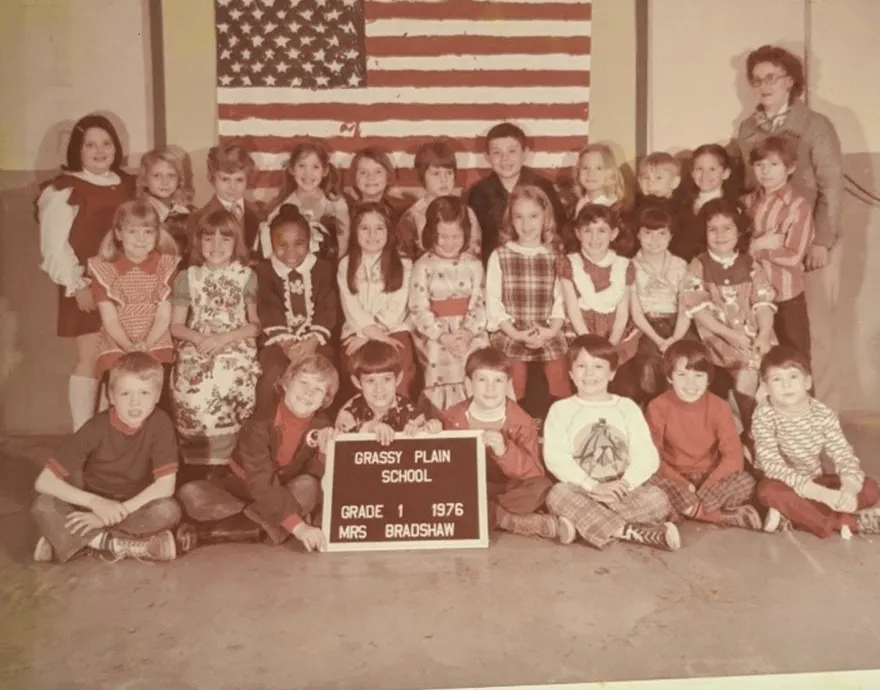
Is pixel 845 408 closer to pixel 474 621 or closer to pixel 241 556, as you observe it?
pixel 474 621

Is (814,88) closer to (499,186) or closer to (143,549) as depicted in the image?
(499,186)

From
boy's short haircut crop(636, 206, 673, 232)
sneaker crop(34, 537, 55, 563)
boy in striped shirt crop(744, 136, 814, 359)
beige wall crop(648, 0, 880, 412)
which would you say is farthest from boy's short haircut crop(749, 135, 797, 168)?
sneaker crop(34, 537, 55, 563)

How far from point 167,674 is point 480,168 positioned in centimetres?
184

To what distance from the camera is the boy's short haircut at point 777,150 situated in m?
2.97

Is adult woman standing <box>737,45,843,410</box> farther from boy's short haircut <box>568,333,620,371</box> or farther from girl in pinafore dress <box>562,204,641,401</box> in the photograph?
boy's short haircut <box>568,333,620,371</box>

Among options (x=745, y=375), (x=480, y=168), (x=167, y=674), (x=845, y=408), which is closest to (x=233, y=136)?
(x=480, y=168)

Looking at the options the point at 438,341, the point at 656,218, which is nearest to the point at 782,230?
the point at 656,218

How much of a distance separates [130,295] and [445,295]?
102 centimetres

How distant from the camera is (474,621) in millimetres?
2268

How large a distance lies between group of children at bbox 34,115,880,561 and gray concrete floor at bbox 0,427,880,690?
0.11 metres

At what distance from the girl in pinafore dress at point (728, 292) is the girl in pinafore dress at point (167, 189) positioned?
170 centimetres

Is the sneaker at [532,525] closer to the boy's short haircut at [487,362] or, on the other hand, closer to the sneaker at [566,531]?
the sneaker at [566,531]

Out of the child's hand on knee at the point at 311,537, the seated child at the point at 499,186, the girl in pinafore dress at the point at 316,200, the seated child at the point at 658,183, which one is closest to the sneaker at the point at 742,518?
the seated child at the point at 658,183

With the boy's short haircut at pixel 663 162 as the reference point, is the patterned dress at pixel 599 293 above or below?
below
